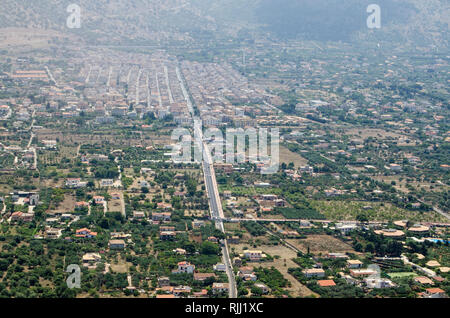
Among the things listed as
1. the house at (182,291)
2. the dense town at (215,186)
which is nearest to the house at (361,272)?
the dense town at (215,186)

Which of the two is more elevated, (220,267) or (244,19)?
(244,19)

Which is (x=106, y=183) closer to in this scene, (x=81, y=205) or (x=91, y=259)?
(x=81, y=205)

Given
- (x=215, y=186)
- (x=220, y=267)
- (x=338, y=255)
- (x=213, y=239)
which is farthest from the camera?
(x=215, y=186)

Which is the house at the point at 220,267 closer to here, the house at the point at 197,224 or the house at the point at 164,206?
the house at the point at 197,224

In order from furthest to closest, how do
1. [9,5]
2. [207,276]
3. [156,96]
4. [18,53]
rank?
[9,5]
[18,53]
[156,96]
[207,276]

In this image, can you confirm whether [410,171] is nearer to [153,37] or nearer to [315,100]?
[315,100]

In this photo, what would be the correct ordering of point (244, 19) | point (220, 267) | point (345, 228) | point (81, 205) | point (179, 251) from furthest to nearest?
point (244, 19) → point (81, 205) → point (345, 228) → point (179, 251) → point (220, 267)

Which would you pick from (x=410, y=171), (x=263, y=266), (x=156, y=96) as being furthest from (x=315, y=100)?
(x=263, y=266)

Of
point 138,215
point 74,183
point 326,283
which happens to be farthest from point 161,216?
point 326,283

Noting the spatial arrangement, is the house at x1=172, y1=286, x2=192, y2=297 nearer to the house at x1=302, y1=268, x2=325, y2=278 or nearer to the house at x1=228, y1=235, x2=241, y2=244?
the house at x1=302, y1=268, x2=325, y2=278

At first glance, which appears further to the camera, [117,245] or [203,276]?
[117,245]
